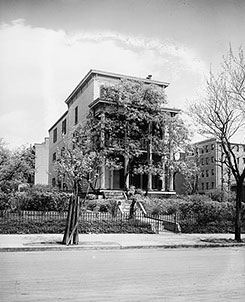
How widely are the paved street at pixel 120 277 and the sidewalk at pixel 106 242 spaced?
1.00 meters

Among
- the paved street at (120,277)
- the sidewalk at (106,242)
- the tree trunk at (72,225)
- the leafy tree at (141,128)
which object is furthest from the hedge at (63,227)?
the leafy tree at (141,128)

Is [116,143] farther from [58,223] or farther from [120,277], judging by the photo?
[120,277]

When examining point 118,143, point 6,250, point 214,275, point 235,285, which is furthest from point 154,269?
point 118,143

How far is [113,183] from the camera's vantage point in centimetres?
2416

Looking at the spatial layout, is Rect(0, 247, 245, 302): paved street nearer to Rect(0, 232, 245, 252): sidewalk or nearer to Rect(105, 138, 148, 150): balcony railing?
Rect(0, 232, 245, 252): sidewalk

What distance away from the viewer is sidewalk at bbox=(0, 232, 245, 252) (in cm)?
1066

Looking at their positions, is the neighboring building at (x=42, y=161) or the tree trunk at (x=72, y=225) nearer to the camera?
the tree trunk at (x=72, y=225)

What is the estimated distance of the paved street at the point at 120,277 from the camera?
16.8ft

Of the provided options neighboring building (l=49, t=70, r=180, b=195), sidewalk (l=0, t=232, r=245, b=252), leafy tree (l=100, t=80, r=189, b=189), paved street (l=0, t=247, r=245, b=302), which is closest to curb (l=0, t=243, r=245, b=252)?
sidewalk (l=0, t=232, r=245, b=252)

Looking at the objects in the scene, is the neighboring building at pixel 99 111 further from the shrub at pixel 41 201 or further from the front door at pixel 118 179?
the shrub at pixel 41 201

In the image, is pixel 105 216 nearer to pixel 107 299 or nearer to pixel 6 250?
pixel 6 250

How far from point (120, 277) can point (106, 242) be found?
5526 millimetres

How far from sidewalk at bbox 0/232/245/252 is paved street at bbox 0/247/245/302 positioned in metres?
1.00

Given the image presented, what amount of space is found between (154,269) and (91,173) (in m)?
15.1
